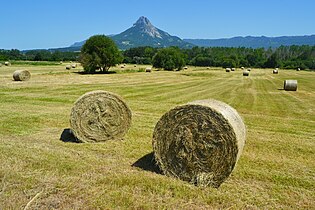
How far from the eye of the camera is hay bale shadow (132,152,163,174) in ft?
24.8

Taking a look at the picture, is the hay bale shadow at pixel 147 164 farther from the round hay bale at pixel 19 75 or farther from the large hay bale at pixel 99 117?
the round hay bale at pixel 19 75

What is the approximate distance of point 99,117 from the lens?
10.4m

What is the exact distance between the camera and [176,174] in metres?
7.11

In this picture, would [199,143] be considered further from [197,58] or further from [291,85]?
[197,58]

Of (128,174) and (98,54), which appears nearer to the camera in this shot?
(128,174)

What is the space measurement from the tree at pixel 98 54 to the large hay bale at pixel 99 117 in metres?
40.3

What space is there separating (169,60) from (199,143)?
64325mm

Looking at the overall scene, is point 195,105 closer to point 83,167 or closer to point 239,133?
point 239,133

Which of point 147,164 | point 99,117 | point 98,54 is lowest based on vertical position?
point 147,164

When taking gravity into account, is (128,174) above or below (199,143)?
below

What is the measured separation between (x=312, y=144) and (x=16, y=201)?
8.66m

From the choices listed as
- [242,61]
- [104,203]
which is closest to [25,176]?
[104,203]

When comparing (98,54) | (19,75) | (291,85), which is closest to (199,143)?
(291,85)

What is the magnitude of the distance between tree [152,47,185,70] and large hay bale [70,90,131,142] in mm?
59929
